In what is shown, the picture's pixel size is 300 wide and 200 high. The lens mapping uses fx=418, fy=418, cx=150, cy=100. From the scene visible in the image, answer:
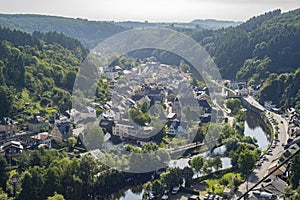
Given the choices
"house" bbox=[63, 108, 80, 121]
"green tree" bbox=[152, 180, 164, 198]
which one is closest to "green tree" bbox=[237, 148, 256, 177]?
"green tree" bbox=[152, 180, 164, 198]

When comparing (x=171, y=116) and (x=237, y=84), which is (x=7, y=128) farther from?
(x=237, y=84)

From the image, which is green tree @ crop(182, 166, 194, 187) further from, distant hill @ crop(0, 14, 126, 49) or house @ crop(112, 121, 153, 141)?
distant hill @ crop(0, 14, 126, 49)

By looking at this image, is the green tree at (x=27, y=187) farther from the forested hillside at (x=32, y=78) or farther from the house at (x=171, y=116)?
the house at (x=171, y=116)

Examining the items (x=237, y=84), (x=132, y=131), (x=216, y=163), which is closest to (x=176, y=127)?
(x=132, y=131)

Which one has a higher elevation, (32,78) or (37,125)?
(32,78)

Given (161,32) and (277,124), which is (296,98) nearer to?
(277,124)
